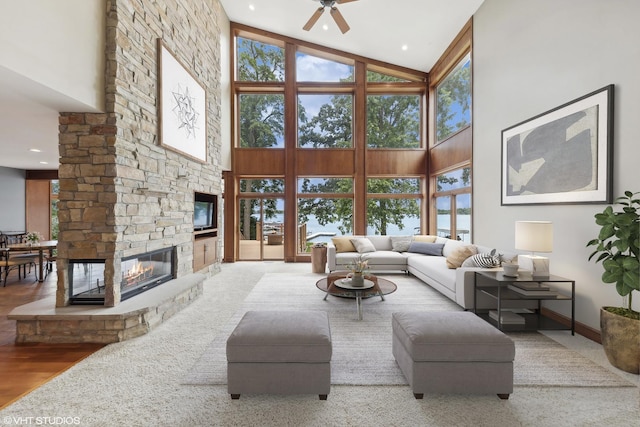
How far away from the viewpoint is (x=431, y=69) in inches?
305

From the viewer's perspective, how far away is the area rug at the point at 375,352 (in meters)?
2.33

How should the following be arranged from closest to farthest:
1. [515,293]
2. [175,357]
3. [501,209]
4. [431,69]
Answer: [175,357]
[515,293]
[501,209]
[431,69]

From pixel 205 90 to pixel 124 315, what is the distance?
440 centimetres

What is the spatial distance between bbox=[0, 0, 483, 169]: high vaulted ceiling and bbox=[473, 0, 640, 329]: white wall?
868 millimetres

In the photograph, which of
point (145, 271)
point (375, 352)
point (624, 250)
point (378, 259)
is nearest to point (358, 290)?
point (375, 352)

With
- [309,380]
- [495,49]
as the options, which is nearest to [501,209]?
[495,49]

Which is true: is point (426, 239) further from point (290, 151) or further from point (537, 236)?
point (290, 151)

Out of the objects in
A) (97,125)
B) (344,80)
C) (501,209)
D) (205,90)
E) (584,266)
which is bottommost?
(584,266)

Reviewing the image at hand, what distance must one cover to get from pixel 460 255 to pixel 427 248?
1.60 metres

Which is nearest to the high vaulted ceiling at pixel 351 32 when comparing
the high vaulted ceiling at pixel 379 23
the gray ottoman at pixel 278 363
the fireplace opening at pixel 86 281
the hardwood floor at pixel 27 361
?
the high vaulted ceiling at pixel 379 23

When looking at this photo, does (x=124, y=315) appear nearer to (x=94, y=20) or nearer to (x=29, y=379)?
(x=29, y=379)

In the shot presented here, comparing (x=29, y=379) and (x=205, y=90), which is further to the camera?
(x=205, y=90)

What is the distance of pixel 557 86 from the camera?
3592 millimetres

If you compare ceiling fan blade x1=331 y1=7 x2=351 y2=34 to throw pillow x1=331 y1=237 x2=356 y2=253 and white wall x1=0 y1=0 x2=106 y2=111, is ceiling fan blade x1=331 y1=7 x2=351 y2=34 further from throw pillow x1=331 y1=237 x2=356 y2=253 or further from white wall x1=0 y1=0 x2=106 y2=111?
throw pillow x1=331 y1=237 x2=356 y2=253
